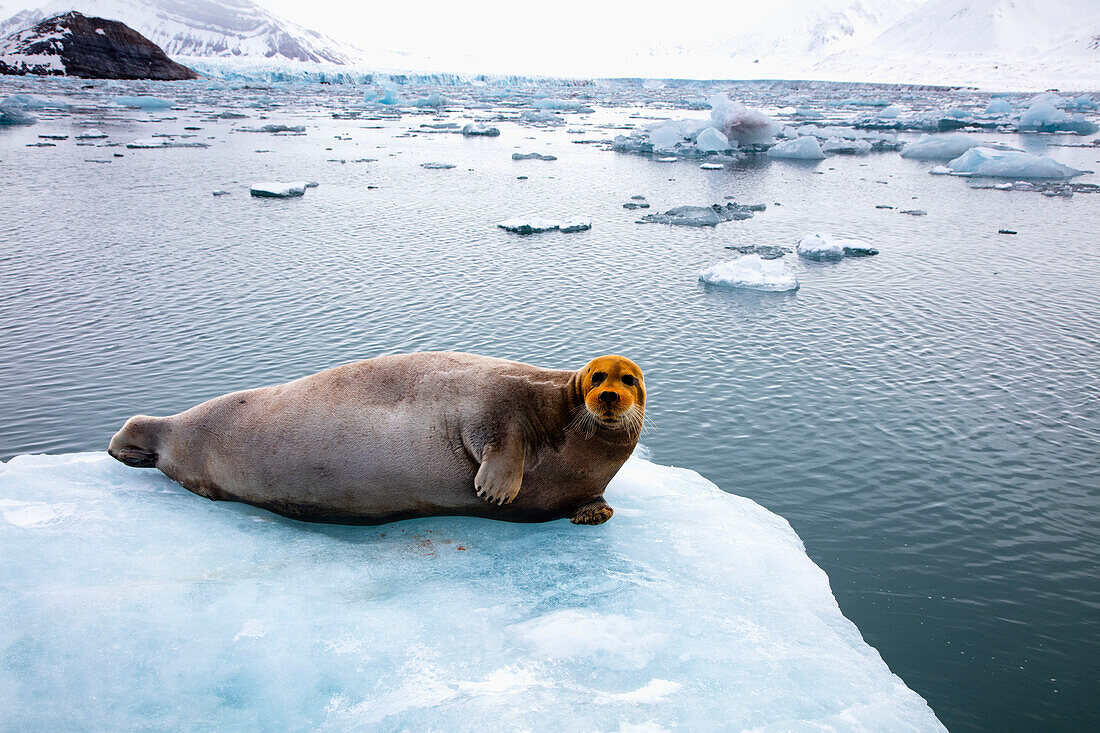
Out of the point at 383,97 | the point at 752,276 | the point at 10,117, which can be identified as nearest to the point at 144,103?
the point at 10,117

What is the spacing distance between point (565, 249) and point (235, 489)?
36.4 ft

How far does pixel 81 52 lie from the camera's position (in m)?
69.3

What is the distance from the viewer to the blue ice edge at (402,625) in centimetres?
272

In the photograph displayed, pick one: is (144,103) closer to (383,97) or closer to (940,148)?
(383,97)

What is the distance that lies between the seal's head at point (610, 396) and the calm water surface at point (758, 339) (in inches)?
96.5

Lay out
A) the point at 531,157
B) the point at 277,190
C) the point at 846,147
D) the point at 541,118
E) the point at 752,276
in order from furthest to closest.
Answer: the point at 541,118 < the point at 846,147 < the point at 531,157 < the point at 277,190 < the point at 752,276

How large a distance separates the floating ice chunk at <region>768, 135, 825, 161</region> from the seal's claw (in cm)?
2642

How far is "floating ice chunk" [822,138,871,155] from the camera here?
96.7 feet

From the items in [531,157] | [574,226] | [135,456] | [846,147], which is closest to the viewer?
[135,456]

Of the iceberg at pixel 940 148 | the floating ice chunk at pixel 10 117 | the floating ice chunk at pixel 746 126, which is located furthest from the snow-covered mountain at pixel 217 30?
the iceberg at pixel 940 148

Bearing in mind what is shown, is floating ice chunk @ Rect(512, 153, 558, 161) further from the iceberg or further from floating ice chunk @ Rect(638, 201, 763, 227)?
the iceberg

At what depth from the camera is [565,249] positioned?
48.4 feet

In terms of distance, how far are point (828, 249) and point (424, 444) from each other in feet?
39.2

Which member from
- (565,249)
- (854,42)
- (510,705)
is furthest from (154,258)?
(854,42)
